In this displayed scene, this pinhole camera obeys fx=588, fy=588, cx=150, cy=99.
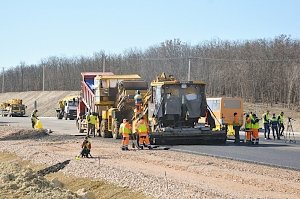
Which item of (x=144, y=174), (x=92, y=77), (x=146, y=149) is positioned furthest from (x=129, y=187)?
(x=92, y=77)

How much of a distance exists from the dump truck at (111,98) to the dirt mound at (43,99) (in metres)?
54.2

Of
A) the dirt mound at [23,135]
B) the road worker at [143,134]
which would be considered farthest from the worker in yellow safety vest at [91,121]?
the road worker at [143,134]

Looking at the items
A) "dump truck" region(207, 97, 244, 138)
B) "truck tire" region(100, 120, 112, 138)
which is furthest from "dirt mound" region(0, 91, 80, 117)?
"truck tire" region(100, 120, 112, 138)

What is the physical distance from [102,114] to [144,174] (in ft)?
52.1

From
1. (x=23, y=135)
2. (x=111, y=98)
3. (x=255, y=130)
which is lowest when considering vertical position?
(x=23, y=135)

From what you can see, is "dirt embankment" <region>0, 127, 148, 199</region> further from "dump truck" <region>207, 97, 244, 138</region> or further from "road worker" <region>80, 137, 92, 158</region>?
"dump truck" <region>207, 97, 244, 138</region>

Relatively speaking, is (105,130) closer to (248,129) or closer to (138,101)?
(138,101)

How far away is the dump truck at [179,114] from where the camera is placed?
A: 24.6 meters

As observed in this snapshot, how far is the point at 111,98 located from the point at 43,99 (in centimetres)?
7289

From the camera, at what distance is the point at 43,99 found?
334ft

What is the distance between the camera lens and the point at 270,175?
49.4ft

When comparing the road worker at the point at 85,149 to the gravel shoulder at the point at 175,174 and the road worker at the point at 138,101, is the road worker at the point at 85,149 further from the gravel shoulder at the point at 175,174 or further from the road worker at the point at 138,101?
the road worker at the point at 138,101

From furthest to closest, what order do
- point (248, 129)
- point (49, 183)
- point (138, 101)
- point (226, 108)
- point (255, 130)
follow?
point (226, 108) < point (138, 101) < point (248, 129) < point (255, 130) < point (49, 183)

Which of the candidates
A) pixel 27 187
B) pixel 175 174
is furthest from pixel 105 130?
pixel 27 187
